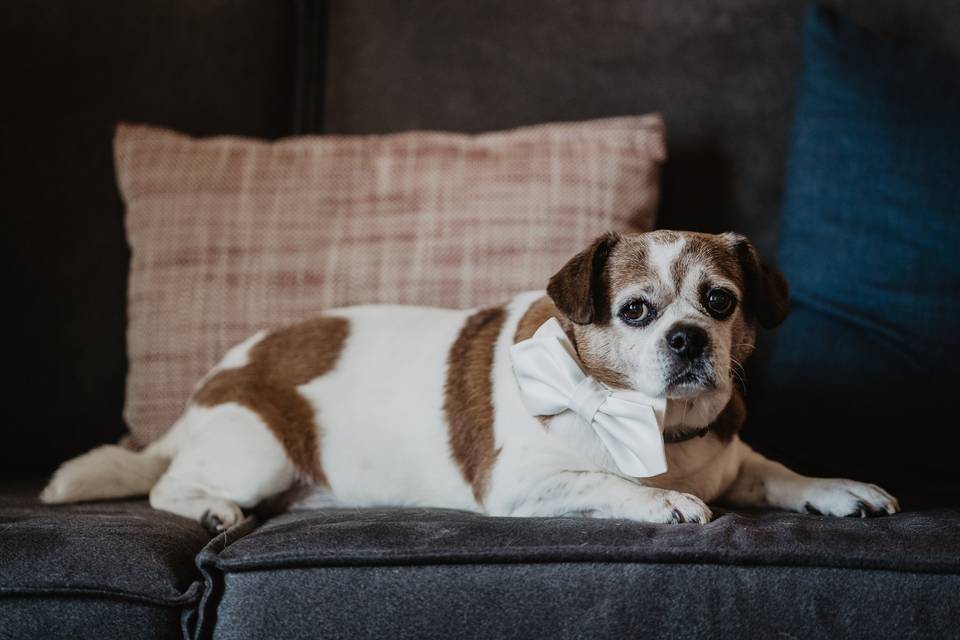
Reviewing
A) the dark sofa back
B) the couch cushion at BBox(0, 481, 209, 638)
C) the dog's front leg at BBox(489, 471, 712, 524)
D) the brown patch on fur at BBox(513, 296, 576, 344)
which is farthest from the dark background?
the dog's front leg at BBox(489, 471, 712, 524)

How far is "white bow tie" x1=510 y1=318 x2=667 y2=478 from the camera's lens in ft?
6.01

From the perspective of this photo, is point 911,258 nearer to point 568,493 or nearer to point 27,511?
point 568,493

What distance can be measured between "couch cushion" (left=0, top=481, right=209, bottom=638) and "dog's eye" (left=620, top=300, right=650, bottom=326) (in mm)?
1026

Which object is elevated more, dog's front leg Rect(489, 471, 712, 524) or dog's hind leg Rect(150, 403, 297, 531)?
dog's front leg Rect(489, 471, 712, 524)

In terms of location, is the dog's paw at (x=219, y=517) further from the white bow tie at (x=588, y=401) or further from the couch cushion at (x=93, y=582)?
the white bow tie at (x=588, y=401)

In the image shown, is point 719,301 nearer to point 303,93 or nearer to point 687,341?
point 687,341

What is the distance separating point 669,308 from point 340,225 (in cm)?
116

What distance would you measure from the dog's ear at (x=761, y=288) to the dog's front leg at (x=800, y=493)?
1.09 ft

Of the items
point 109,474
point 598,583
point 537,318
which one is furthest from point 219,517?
point 598,583

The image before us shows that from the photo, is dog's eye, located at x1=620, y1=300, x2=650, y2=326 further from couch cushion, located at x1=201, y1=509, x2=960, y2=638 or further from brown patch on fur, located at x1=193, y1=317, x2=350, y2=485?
brown patch on fur, located at x1=193, y1=317, x2=350, y2=485

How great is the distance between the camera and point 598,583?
1521 mm

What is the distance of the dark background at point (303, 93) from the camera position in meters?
2.70

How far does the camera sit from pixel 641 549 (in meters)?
1.53

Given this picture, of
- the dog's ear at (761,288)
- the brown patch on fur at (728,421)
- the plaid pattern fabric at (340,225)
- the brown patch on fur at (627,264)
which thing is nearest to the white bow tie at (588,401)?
the brown patch on fur at (627,264)
